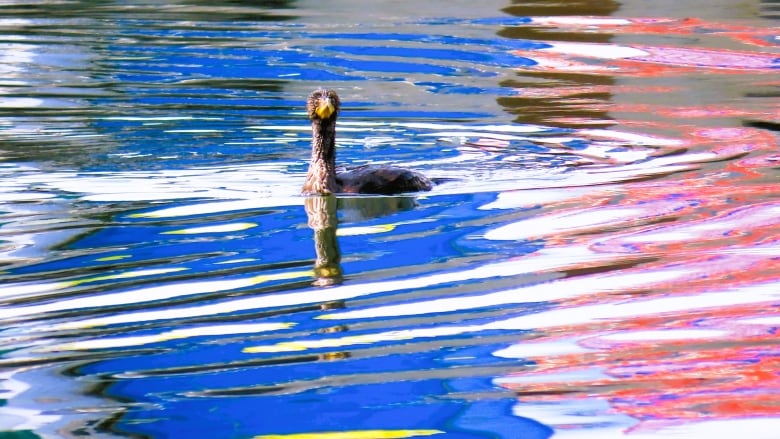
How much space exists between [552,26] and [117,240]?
1168cm

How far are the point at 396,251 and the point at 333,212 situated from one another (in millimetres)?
1662

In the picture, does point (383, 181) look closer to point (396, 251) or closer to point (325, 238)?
point (325, 238)

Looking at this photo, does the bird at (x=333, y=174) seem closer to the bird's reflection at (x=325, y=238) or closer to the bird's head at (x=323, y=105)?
the bird's head at (x=323, y=105)

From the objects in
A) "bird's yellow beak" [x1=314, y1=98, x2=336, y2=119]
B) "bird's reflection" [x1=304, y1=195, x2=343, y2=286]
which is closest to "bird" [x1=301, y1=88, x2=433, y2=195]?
"bird's yellow beak" [x1=314, y1=98, x2=336, y2=119]

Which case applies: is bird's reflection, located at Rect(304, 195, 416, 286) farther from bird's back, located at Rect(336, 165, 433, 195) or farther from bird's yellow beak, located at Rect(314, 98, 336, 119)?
bird's yellow beak, located at Rect(314, 98, 336, 119)

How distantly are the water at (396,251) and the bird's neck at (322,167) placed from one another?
0.74 ft

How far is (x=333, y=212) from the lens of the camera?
353 inches

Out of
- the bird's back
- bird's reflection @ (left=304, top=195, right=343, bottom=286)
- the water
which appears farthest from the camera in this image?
the bird's back

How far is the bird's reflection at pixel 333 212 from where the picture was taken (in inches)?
293

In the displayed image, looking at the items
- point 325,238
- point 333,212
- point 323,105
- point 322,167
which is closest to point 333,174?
point 322,167

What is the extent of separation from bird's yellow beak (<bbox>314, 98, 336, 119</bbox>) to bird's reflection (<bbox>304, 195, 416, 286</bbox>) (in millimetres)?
785

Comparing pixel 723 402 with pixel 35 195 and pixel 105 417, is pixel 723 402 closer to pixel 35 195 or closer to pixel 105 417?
pixel 105 417

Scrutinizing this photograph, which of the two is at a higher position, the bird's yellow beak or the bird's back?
the bird's yellow beak

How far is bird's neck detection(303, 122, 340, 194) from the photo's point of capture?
9500 mm
